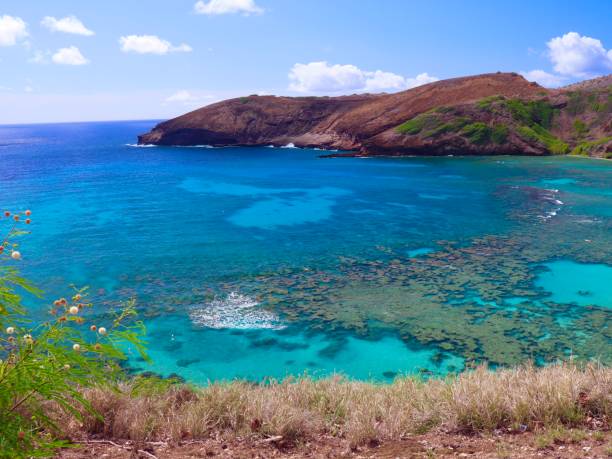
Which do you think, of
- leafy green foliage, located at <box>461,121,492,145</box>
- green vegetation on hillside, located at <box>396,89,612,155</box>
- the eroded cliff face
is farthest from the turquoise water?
green vegetation on hillside, located at <box>396,89,612,155</box>

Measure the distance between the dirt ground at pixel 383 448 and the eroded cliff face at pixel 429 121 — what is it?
84.3 m

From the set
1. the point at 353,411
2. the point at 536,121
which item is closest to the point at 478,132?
the point at 536,121

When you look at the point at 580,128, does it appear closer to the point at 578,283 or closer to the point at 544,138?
the point at 544,138

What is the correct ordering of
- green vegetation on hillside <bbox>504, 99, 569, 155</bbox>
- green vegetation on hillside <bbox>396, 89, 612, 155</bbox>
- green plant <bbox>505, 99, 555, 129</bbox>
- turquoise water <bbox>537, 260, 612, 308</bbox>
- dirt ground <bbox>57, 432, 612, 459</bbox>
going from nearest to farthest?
dirt ground <bbox>57, 432, 612, 459</bbox> < turquoise water <bbox>537, 260, 612, 308</bbox> < green vegetation on hillside <bbox>504, 99, 569, 155</bbox> < green vegetation on hillside <bbox>396, 89, 612, 155</bbox> < green plant <bbox>505, 99, 555, 129</bbox>

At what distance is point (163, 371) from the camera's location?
16.3 m

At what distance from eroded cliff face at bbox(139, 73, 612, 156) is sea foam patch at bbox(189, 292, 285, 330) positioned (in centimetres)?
7726

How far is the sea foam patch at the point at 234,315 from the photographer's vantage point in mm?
19516

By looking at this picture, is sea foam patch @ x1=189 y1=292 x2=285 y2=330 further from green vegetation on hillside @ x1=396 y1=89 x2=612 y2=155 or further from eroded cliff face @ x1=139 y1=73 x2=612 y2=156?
green vegetation on hillside @ x1=396 y1=89 x2=612 y2=155

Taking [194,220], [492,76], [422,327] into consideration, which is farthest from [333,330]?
[492,76]

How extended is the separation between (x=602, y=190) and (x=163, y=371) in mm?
49686

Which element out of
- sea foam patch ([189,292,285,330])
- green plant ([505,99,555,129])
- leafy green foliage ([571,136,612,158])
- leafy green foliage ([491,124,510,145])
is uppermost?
green plant ([505,99,555,129])

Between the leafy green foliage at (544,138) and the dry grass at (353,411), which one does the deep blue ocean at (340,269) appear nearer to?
the dry grass at (353,411)

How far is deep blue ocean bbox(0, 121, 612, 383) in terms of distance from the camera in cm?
1741

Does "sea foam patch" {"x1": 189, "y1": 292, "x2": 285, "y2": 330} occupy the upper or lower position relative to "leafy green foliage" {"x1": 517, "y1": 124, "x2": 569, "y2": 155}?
lower
